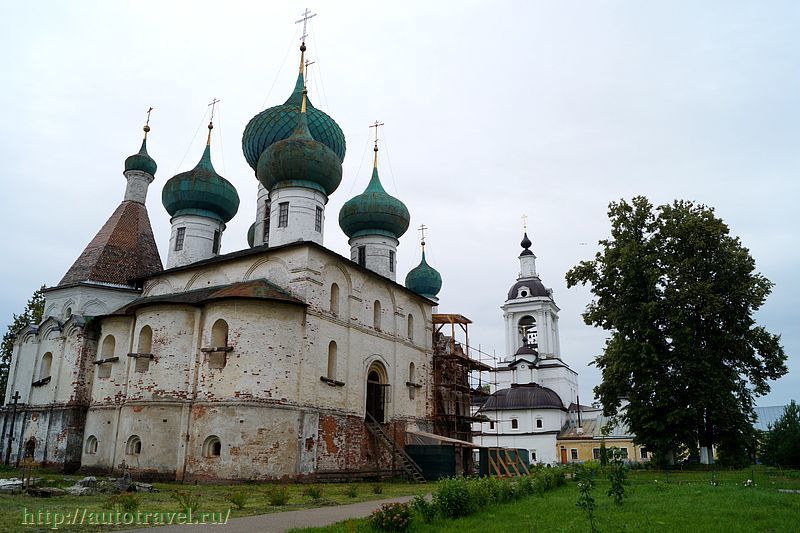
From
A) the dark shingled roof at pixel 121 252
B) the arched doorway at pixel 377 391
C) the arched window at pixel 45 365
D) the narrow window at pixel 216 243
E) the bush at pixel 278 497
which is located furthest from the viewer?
the narrow window at pixel 216 243

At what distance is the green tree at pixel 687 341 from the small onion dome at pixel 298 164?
11.9 m

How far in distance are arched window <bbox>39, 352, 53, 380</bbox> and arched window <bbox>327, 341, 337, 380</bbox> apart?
41.2 ft

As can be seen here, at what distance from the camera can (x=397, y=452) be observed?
74.7 feet

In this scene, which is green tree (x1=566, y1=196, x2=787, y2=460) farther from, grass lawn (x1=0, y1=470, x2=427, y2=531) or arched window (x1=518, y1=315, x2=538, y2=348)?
arched window (x1=518, y1=315, x2=538, y2=348)

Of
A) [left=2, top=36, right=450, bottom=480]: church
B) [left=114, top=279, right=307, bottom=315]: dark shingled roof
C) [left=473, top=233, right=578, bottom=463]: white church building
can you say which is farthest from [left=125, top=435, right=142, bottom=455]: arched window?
[left=473, top=233, right=578, bottom=463]: white church building

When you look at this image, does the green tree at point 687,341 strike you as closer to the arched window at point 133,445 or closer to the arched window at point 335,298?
the arched window at point 335,298

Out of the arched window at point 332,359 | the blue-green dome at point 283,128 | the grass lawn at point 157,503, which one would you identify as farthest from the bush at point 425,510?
the blue-green dome at point 283,128

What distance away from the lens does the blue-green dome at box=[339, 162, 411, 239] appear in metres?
30.2

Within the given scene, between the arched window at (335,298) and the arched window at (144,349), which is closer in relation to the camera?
the arched window at (144,349)

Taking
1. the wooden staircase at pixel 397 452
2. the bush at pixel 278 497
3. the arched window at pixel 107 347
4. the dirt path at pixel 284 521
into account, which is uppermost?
the arched window at pixel 107 347

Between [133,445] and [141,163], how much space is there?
15429 millimetres

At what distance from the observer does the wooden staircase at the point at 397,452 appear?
73.4ft

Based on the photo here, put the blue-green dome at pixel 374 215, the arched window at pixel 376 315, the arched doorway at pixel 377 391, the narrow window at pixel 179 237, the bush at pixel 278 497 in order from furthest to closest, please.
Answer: the blue-green dome at pixel 374 215
the narrow window at pixel 179 237
the arched window at pixel 376 315
the arched doorway at pixel 377 391
the bush at pixel 278 497

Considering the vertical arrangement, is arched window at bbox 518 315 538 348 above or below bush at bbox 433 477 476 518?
above
